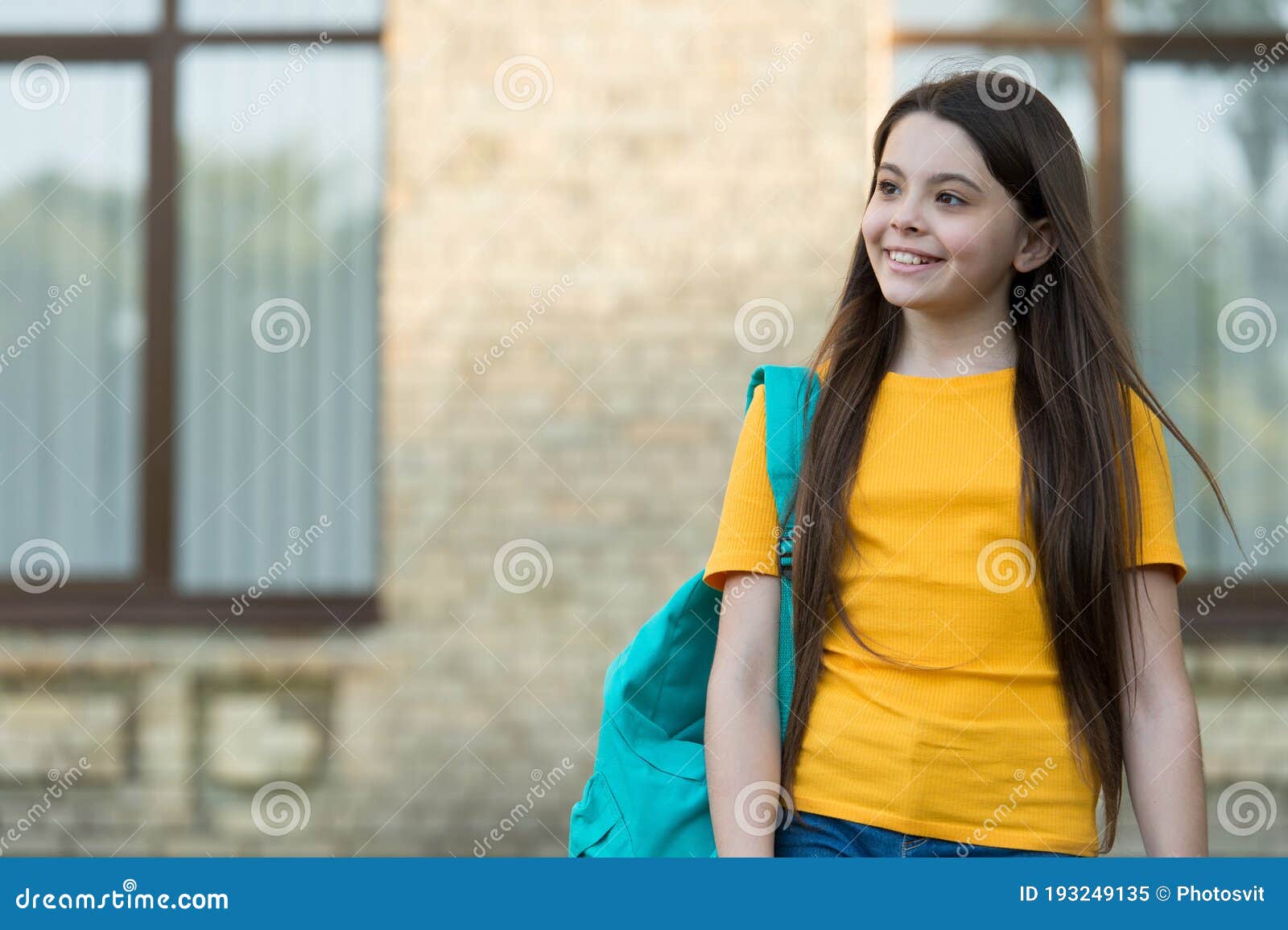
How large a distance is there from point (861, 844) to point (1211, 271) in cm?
466

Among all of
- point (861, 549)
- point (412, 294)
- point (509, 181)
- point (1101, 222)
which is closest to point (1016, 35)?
point (1101, 222)

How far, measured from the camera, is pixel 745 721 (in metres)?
2.00

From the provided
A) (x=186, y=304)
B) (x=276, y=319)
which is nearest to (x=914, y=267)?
(x=276, y=319)

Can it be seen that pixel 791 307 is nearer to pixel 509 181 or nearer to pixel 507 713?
pixel 509 181

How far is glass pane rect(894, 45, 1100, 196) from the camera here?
5.69 meters

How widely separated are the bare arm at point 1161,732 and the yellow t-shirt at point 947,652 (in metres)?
0.06

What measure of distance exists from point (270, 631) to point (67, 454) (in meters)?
1.29

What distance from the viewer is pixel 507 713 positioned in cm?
560

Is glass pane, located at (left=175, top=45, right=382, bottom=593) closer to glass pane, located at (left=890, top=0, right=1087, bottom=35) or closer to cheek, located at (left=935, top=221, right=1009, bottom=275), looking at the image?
glass pane, located at (left=890, top=0, right=1087, bottom=35)

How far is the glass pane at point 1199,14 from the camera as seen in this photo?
225 inches

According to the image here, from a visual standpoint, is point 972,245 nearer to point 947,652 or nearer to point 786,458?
point 786,458

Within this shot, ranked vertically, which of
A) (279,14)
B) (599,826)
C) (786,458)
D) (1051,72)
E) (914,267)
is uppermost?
(279,14)

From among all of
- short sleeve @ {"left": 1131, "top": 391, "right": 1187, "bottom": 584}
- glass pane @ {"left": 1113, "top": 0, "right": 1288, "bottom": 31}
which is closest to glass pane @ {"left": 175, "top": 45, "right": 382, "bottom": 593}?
glass pane @ {"left": 1113, "top": 0, "right": 1288, "bottom": 31}

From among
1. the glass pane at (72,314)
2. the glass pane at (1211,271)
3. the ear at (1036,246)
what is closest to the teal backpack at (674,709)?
the ear at (1036,246)
